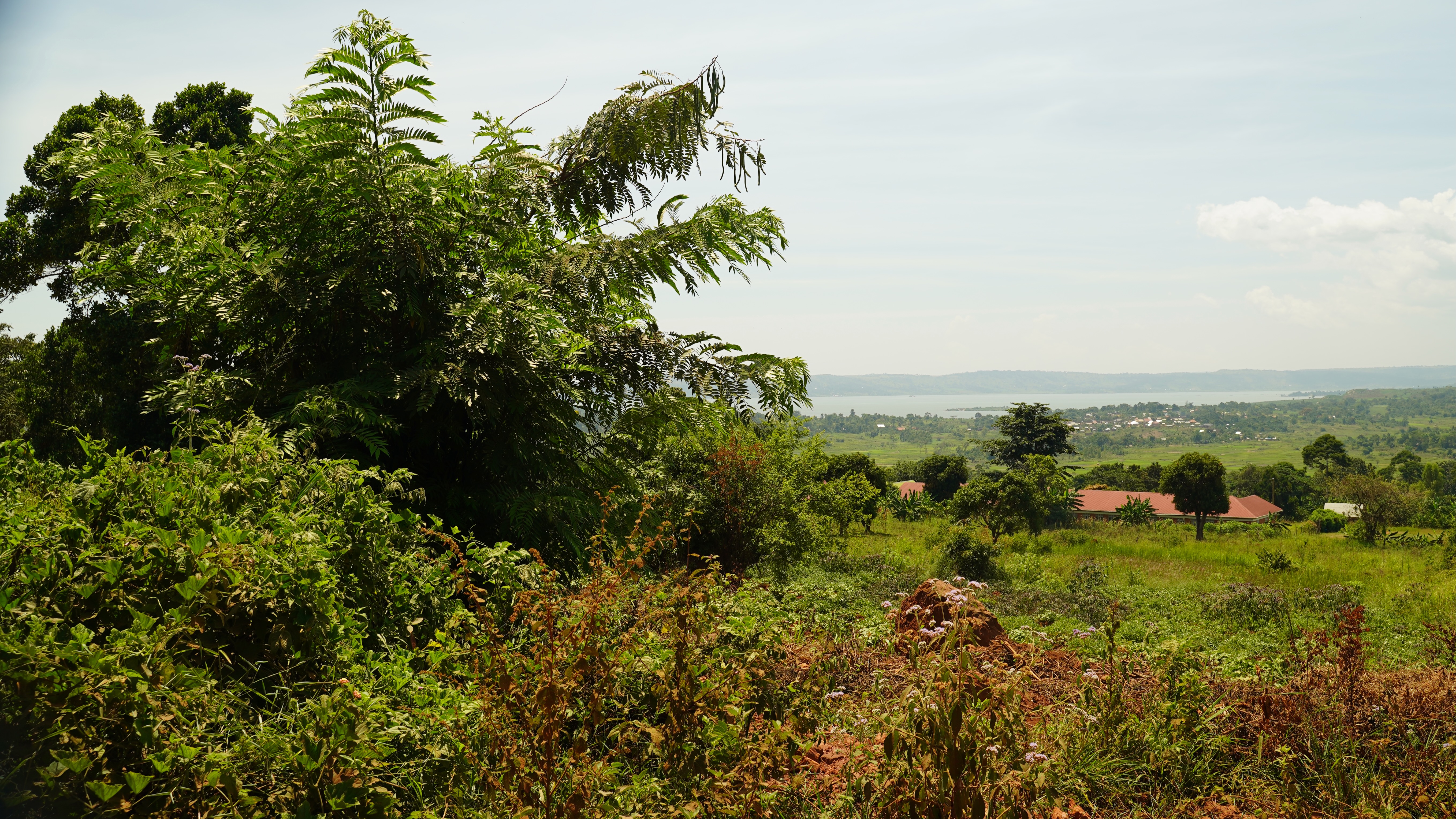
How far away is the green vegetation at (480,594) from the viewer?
183 centimetres

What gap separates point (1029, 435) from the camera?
5681 cm

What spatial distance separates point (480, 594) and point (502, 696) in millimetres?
545

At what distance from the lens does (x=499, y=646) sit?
2.36 metres

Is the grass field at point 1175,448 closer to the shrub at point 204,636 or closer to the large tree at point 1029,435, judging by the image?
the large tree at point 1029,435

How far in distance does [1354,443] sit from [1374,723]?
173 meters

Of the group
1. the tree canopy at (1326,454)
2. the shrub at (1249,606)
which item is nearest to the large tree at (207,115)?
the shrub at (1249,606)

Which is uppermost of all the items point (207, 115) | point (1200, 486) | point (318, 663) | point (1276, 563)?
point (207, 115)

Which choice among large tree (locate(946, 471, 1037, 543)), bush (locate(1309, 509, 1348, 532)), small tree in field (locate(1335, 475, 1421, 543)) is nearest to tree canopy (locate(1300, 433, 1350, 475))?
bush (locate(1309, 509, 1348, 532))

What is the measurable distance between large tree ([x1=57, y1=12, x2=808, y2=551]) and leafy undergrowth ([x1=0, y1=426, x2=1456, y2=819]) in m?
0.46

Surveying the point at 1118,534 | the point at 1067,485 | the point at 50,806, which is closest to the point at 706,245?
the point at 50,806

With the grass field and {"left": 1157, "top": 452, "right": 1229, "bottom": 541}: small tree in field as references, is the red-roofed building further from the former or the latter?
the grass field

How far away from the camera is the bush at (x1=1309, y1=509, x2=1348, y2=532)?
40.2m

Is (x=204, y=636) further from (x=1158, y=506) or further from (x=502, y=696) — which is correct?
(x=1158, y=506)

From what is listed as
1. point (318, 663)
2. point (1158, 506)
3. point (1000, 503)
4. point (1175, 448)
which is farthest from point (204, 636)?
point (1175, 448)
